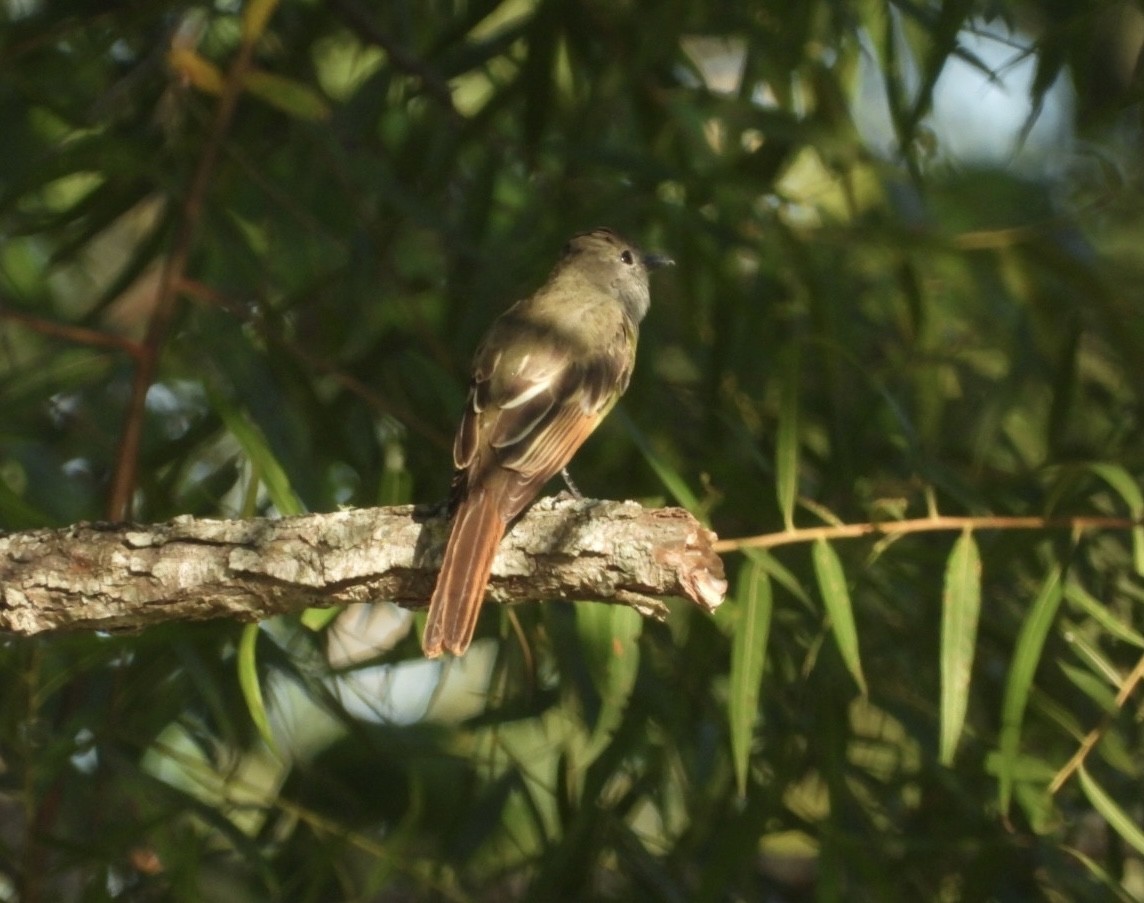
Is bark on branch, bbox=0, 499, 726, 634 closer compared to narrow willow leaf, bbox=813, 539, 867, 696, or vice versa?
bark on branch, bbox=0, 499, 726, 634

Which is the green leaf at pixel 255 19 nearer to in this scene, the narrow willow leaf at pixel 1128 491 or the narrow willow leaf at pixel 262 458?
the narrow willow leaf at pixel 262 458

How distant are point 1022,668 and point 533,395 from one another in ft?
3.58

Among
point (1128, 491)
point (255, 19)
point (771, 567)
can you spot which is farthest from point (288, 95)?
point (1128, 491)

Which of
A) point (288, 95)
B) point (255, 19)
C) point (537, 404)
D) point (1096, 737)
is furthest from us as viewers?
point (255, 19)

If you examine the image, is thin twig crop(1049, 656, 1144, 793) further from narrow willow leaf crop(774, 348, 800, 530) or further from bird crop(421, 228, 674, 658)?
bird crop(421, 228, 674, 658)

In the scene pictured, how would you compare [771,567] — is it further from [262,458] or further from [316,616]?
[262,458]

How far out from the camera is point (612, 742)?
350 cm

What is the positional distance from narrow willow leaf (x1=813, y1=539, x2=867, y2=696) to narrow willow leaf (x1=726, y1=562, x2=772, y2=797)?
11 cm

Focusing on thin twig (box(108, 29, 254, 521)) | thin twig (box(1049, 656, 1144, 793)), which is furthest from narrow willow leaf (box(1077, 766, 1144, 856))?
thin twig (box(108, 29, 254, 521))

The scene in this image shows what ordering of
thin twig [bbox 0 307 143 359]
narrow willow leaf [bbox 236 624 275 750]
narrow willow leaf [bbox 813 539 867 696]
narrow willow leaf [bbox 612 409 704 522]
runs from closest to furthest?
narrow willow leaf [bbox 236 624 275 750]
narrow willow leaf [bbox 813 539 867 696]
narrow willow leaf [bbox 612 409 704 522]
thin twig [bbox 0 307 143 359]

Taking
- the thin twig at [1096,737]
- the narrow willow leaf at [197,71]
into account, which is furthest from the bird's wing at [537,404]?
the thin twig at [1096,737]

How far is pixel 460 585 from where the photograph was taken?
273 cm

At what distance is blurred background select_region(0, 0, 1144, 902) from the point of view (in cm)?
336

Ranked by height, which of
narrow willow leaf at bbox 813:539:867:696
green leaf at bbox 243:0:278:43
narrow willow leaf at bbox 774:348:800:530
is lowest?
narrow willow leaf at bbox 813:539:867:696
